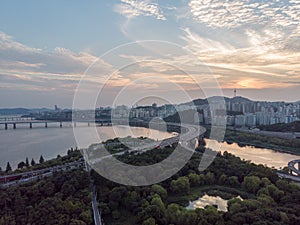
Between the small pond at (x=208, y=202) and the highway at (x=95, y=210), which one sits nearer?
the highway at (x=95, y=210)

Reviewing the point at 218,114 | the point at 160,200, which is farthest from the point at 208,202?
the point at 218,114

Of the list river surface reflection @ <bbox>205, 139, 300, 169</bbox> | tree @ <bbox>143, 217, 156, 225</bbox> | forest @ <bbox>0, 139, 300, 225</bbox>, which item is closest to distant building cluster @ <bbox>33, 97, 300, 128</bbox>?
river surface reflection @ <bbox>205, 139, 300, 169</bbox>

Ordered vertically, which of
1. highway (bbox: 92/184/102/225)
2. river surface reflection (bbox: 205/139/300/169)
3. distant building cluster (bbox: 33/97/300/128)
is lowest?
river surface reflection (bbox: 205/139/300/169)

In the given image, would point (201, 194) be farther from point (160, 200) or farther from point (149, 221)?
point (149, 221)

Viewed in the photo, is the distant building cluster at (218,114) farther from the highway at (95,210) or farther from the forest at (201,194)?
the highway at (95,210)

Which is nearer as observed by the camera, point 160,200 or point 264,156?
point 160,200

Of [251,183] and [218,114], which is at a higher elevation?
[218,114]

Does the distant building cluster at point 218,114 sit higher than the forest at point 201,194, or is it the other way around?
the distant building cluster at point 218,114

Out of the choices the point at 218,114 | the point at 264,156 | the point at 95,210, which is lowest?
the point at 264,156

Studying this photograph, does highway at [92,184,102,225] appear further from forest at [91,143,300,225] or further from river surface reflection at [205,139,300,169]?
river surface reflection at [205,139,300,169]

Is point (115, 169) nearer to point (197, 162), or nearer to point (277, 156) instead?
point (197, 162)

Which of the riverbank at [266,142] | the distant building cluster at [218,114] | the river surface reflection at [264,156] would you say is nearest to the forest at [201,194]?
the river surface reflection at [264,156]
